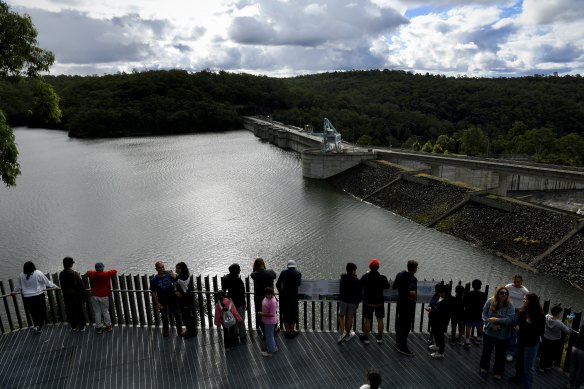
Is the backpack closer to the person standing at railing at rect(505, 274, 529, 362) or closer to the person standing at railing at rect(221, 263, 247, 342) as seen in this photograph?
the person standing at railing at rect(221, 263, 247, 342)

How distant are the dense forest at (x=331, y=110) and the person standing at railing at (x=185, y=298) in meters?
67.8

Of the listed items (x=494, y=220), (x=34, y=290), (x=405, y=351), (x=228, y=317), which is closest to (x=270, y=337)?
(x=228, y=317)

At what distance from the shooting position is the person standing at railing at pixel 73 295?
8.67 metres

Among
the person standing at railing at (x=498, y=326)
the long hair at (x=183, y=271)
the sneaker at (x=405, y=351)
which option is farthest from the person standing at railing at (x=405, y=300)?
the long hair at (x=183, y=271)

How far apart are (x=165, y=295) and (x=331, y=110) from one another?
347ft

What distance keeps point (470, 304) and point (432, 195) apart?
28535 mm

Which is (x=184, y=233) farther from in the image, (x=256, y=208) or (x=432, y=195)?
(x=432, y=195)

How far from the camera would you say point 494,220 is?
28.7m

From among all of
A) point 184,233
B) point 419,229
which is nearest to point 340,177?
point 419,229

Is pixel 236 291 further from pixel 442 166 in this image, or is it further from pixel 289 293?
pixel 442 166

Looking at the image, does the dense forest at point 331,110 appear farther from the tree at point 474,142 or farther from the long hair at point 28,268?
the long hair at point 28,268

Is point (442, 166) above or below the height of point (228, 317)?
below

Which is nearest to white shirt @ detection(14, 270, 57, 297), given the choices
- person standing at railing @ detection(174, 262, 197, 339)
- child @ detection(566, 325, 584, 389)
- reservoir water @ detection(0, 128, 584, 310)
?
person standing at railing @ detection(174, 262, 197, 339)

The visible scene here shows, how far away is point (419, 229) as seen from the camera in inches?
1211
